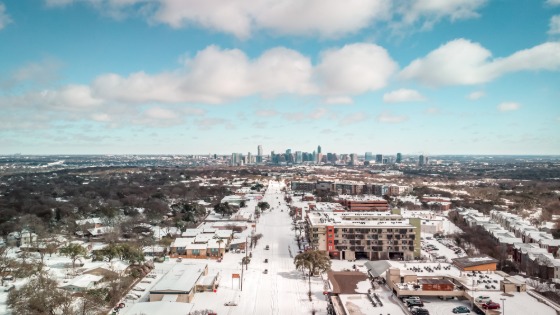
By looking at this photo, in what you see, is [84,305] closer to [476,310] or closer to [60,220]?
[476,310]

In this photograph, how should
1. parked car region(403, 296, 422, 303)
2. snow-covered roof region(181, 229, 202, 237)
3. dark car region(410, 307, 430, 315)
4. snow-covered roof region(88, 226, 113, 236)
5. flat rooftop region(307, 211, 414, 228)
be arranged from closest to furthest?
dark car region(410, 307, 430, 315)
parked car region(403, 296, 422, 303)
flat rooftop region(307, 211, 414, 228)
snow-covered roof region(181, 229, 202, 237)
snow-covered roof region(88, 226, 113, 236)

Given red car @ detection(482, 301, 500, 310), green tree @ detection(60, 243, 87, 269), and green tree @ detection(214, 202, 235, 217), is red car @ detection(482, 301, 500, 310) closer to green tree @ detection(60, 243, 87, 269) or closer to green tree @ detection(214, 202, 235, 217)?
green tree @ detection(60, 243, 87, 269)

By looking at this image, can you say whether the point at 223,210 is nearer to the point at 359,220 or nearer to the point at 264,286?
the point at 359,220

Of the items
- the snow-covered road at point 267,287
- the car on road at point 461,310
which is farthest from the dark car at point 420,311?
the snow-covered road at point 267,287

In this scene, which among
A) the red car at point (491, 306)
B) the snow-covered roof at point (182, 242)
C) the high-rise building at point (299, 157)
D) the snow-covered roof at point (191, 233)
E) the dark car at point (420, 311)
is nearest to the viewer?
the dark car at point (420, 311)

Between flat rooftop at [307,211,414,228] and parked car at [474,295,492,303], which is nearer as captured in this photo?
parked car at [474,295,492,303]

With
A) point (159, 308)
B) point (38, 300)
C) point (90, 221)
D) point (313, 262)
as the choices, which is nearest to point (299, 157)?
point (90, 221)

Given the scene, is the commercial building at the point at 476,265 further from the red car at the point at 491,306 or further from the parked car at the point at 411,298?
the parked car at the point at 411,298

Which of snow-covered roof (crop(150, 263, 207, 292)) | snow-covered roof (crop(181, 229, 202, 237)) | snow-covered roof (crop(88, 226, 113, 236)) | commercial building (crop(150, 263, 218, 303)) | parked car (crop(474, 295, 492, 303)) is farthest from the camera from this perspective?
snow-covered roof (crop(88, 226, 113, 236))

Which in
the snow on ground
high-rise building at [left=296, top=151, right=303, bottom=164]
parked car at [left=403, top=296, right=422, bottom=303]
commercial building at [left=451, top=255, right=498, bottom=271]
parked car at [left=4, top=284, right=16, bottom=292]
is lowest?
the snow on ground

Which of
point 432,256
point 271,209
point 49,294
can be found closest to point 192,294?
point 49,294

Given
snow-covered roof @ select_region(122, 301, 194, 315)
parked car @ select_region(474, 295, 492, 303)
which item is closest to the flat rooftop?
parked car @ select_region(474, 295, 492, 303)
